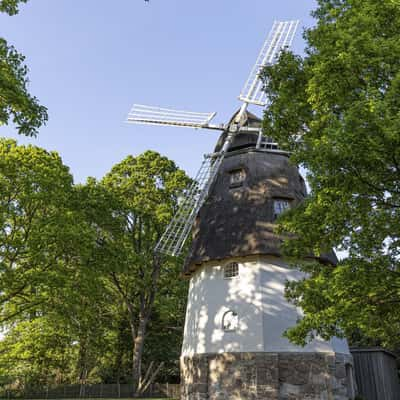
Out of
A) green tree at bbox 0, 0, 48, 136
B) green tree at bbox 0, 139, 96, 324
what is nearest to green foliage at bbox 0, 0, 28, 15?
green tree at bbox 0, 0, 48, 136

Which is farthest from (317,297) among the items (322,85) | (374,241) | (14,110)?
(14,110)

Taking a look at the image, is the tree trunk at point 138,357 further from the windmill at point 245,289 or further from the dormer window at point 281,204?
the dormer window at point 281,204

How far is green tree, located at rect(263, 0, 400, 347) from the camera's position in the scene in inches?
294

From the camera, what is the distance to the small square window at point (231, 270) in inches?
679

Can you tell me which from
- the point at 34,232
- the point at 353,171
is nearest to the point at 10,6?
the point at 353,171

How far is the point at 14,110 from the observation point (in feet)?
26.8

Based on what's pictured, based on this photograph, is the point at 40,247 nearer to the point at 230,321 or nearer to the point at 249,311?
the point at 230,321

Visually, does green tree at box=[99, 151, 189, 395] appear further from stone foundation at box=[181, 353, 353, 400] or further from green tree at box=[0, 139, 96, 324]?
stone foundation at box=[181, 353, 353, 400]

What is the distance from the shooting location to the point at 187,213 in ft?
66.7

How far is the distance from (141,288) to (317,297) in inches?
725

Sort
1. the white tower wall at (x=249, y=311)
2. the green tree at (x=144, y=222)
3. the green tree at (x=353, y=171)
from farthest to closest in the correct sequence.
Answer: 1. the green tree at (x=144, y=222)
2. the white tower wall at (x=249, y=311)
3. the green tree at (x=353, y=171)

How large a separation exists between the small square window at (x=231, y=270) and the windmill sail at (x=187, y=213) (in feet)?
9.68

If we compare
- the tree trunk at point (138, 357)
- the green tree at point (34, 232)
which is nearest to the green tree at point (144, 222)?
the tree trunk at point (138, 357)

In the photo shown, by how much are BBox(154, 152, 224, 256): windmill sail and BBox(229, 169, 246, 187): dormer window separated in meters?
0.93
